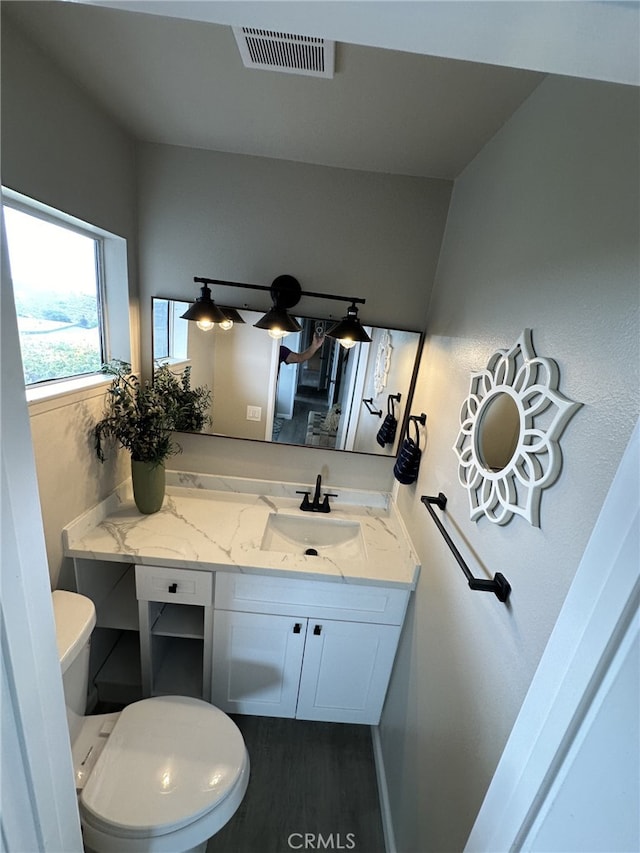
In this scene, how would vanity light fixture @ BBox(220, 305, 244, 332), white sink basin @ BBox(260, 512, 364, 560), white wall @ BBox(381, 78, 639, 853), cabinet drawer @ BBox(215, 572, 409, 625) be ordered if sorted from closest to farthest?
white wall @ BBox(381, 78, 639, 853)
cabinet drawer @ BBox(215, 572, 409, 625)
vanity light fixture @ BBox(220, 305, 244, 332)
white sink basin @ BBox(260, 512, 364, 560)

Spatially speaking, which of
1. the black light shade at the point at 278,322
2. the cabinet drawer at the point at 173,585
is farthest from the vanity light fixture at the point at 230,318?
the cabinet drawer at the point at 173,585

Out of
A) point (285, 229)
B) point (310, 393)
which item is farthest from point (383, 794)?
point (285, 229)

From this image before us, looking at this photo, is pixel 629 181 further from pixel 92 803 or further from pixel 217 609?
pixel 92 803

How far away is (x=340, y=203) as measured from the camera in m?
1.51

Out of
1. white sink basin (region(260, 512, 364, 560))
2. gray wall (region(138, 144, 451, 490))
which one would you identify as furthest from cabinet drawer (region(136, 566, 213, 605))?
gray wall (region(138, 144, 451, 490))

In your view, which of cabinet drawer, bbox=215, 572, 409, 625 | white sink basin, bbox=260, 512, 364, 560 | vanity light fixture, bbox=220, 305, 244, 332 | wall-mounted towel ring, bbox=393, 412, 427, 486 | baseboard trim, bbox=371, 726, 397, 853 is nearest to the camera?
baseboard trim, bbox=371, 726, 397, 853

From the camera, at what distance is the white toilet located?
3.07 ft

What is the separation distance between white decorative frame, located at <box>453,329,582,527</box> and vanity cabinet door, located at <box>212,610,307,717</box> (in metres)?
0.97

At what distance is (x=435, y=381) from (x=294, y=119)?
1.04 meters

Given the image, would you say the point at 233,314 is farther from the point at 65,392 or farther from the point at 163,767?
the point at 163,767

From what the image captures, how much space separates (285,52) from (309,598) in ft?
5.58

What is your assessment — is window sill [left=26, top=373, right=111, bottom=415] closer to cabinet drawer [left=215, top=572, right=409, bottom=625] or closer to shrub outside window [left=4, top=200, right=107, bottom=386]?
shrub outside window [left=4, top=200, right=107, bottom=386]

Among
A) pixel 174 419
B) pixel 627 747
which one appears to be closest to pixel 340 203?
pixel 174 419

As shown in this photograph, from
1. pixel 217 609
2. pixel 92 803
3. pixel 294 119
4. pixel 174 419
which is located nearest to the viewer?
pixel 92 803
